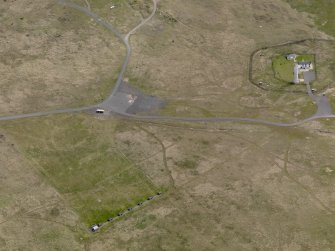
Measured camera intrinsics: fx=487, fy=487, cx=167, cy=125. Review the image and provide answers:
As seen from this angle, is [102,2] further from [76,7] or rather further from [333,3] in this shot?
[333,3]

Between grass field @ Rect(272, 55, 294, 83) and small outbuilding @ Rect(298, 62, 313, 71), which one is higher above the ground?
small outbuilding @ Rect(298, 62, 313, 71)

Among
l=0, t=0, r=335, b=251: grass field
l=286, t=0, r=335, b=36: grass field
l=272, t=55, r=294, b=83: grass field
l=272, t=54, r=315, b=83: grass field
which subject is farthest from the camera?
l=286, t=0, r=335, b=36: grass field

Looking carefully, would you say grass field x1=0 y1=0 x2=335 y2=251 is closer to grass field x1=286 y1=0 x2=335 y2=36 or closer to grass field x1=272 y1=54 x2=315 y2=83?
grass field x1=272 y1=54 x2=315 y2=83

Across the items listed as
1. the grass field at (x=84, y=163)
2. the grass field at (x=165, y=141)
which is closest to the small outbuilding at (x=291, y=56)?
the grass field at (x=165, y=141)

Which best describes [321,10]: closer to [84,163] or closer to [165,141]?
[165,141]

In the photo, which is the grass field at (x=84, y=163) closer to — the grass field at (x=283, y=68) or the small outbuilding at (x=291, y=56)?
the grass field at (x=283, y=68)

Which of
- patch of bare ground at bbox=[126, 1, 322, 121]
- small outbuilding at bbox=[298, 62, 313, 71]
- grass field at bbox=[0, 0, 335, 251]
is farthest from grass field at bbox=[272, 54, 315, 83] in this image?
patch of bare ground at bbox=[126, 1, 322, 121]

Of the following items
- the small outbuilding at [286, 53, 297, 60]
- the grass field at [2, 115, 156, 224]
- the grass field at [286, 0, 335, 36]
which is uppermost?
the grass field at [286, 0, 335, 36]

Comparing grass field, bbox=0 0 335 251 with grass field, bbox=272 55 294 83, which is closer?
grass field, bbox=0 0 335 251

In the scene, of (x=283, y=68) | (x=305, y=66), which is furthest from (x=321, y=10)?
(x=283, y=68)
